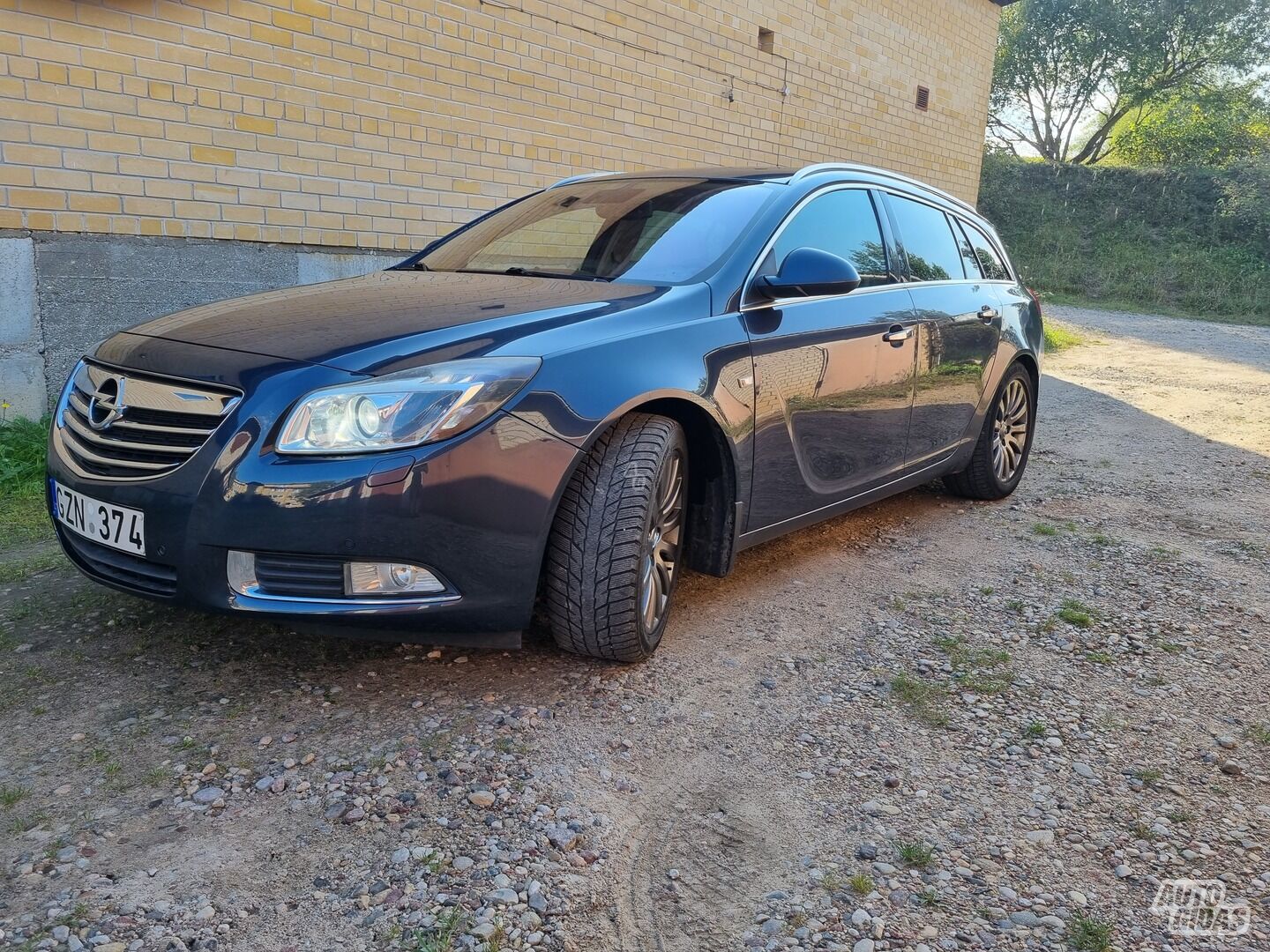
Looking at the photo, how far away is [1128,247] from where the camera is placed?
2352 cm

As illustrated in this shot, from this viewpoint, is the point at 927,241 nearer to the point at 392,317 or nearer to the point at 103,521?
the point at 392,317

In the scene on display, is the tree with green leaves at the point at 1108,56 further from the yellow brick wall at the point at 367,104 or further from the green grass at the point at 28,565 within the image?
the green grass at the point at 28,565

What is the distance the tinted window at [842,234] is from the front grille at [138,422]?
1900 mm

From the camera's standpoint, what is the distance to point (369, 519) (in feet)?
8.43

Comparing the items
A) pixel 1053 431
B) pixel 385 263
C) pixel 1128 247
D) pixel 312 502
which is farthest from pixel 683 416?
pixel 1128 247

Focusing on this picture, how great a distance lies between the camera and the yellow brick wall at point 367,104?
555 cm

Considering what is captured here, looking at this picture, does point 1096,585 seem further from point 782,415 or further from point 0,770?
point 0,770

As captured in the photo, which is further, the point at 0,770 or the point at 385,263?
the point at 385,263

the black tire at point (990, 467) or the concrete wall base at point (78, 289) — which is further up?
the concrete wall base at point (78, 289)

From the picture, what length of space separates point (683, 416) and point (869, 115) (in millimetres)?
10377

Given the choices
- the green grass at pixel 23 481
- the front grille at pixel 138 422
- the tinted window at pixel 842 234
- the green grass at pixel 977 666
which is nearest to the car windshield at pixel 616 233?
the tinted window at pixel 842 234

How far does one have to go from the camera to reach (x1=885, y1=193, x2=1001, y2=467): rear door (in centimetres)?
451

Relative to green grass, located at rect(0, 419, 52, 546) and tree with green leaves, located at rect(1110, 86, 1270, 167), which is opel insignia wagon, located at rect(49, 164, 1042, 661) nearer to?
green grass, located at rect(0, 419, 52, 546)

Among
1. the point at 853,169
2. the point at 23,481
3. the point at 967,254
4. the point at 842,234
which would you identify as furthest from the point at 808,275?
the point at 23,481
